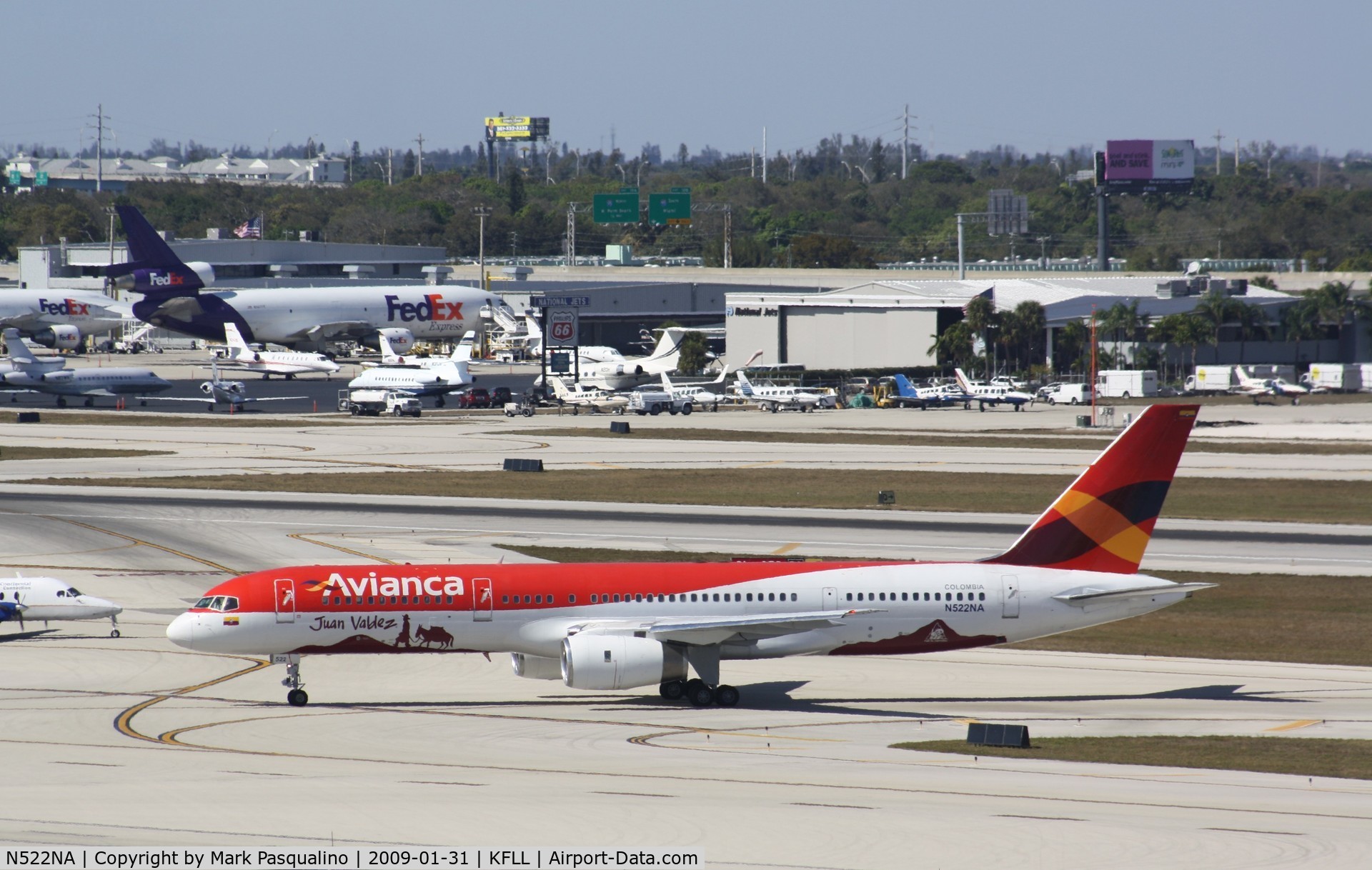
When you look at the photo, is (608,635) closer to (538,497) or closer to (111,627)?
(111,627)

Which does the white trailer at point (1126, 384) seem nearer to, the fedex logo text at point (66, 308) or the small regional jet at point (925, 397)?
the small regional jet at point (925, 397)

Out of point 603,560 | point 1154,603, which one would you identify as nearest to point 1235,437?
point 603,560

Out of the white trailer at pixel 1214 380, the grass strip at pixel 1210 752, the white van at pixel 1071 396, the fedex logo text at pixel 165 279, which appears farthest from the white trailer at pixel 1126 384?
the grass strip at pixel 1210 752

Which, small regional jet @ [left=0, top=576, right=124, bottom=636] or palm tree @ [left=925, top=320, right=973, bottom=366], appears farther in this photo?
palm tree @ [left=925, top=320, right=973, bottom=366]

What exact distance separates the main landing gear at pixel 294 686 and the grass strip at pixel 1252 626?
18.0 metres

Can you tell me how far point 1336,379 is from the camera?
5600 inches

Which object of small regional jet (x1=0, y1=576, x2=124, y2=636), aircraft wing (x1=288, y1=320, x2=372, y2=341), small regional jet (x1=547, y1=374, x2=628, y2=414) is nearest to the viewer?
small regional jet (x1=0, y1=576, x2=124, y2=636)

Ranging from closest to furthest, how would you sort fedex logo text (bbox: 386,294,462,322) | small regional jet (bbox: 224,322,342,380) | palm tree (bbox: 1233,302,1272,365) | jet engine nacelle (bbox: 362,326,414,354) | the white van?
the white van → small regional jet (bbox: 224,322,342,380) → palm tree (bbox: 1233,302,1272,365) → jet engine nacelle (bbox: 362,326,414,354) → fedex logo text (bbox: 386,294,462,322)

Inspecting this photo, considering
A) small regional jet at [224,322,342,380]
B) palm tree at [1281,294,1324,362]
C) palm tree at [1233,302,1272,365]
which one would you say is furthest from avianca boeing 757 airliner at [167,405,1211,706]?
palm tree at [1281,294,1324,362]

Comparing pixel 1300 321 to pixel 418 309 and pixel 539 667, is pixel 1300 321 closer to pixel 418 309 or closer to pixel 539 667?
pixel 418 309

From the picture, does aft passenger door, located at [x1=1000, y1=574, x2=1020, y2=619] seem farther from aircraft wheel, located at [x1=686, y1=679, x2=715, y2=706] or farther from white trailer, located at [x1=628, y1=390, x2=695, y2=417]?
white trailer, located at [x1=628, y1=390, x2=695, y2=417]

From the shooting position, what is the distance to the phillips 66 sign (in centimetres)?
13375

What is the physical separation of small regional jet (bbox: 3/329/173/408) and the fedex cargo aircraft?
2822cm

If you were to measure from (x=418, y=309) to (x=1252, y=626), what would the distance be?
137m
